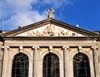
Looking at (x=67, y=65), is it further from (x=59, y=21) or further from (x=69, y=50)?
(x=59, y=21)

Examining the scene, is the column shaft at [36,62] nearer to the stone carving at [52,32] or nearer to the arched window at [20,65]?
the arched window at [20,65]

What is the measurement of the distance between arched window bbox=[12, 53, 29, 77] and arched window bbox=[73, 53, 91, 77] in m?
4.73

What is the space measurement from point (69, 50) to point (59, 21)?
3206 mm

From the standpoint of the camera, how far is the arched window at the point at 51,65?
1956 centimetres

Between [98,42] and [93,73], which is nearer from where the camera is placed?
[93,73]

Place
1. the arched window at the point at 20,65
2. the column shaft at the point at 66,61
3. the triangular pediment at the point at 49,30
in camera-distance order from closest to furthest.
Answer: the column shaft at the point at 66,61, the arched window at the point at 20,65, the triangular pediment at the point at 49,30

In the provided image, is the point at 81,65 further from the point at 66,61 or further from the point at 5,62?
the point at 5,62

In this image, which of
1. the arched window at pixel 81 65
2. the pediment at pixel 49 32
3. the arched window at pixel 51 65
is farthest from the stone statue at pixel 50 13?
the arched window at pixel 81 65

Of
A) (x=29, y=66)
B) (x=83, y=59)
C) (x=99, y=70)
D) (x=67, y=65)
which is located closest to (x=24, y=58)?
(x=29, y=66)

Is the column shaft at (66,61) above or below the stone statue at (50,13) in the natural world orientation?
below

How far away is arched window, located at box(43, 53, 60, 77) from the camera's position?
1956 cm

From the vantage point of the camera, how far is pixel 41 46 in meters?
20.3

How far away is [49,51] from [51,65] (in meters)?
1.40

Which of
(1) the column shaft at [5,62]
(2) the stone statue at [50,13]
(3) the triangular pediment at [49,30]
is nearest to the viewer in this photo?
(1) the column shaft at [5,62]
